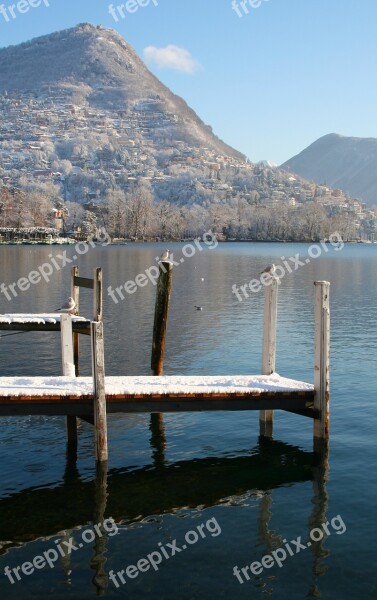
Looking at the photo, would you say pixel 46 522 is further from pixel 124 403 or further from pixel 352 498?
pixel 352 498

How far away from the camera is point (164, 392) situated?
14211 mm

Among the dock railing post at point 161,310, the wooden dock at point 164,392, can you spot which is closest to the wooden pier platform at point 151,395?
the wooden dock at point 164,392

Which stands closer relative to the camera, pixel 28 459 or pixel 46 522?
pixel 46 522

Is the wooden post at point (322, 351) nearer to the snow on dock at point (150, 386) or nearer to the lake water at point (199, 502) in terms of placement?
the snow on dock at point (150, 386)

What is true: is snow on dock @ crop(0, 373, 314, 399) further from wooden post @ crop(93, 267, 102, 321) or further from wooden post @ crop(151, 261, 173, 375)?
wooden post @ crop(151, 261, 173, 375)

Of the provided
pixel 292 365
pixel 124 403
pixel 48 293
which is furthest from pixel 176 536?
pixel 48 293

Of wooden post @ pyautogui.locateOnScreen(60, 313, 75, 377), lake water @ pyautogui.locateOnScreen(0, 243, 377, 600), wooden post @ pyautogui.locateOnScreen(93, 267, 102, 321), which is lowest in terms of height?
lake water @ pyautogui.locateOnScreen(0, 243, 377, 600)

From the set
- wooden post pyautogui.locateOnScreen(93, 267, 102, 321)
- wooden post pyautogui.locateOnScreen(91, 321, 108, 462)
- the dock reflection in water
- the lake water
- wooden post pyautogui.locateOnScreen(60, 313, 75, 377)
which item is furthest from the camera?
wooden post pyautogui.locateOnScreen(93, 267, 102, 321)

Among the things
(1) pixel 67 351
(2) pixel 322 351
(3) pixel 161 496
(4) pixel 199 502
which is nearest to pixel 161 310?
(1) pixel 67 351

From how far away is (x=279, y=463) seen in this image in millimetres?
15164

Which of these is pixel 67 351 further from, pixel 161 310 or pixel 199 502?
pixel 199 502

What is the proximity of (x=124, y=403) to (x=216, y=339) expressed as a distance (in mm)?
17769

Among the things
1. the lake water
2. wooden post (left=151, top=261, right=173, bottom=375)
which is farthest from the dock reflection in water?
wooden post (left=151, top=261, right=173, bottom=375)

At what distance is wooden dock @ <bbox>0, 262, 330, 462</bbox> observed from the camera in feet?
44.7
